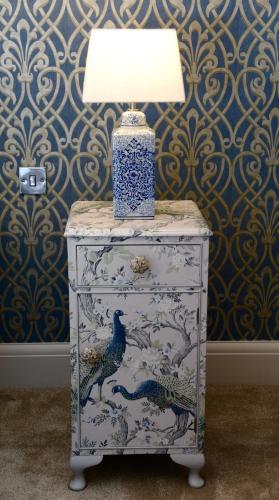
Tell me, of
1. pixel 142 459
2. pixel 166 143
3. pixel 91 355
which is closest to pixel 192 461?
pixel 142 459

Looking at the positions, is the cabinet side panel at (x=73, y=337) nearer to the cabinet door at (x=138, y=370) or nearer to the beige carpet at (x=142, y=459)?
the cabinet door at (x=138, y=370)

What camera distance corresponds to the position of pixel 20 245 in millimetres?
2752

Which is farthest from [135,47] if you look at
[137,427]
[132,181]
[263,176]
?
[137,427]

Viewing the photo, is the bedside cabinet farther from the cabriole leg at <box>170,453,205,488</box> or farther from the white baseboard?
the white baseboard

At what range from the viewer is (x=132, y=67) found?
6.81 feet

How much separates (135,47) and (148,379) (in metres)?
0.92

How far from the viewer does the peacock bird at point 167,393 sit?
7.27 feet

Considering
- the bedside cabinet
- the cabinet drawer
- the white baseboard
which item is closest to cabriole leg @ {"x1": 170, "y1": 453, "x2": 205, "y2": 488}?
the bedside cabinet

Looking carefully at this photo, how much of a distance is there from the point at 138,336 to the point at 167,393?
7.5 inches

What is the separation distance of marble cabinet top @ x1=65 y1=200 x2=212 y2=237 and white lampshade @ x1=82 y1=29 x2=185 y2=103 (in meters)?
0.34

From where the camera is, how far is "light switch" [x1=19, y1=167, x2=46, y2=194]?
267 centimetres

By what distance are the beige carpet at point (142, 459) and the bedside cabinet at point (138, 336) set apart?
72mm

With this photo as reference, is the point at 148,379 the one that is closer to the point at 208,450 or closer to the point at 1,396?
the point at 208,450

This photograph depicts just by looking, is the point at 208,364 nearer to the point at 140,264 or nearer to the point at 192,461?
the point at 192,461
